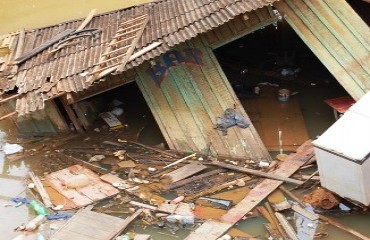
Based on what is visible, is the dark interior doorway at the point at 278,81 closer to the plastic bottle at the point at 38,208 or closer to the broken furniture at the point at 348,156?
the broken furniture at the point at 348,156

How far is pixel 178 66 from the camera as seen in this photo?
34.5ft

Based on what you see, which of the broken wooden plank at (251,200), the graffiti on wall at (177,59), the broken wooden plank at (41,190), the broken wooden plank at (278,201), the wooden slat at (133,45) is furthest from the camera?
the graffiti on wall at (177,59)

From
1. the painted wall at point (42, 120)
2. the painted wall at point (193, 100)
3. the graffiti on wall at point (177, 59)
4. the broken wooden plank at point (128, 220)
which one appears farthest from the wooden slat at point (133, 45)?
the broken wooden plank at point (128, 220)

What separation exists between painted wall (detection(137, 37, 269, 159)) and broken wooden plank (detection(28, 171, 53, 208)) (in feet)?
8.30

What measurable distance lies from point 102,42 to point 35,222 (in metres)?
4.18

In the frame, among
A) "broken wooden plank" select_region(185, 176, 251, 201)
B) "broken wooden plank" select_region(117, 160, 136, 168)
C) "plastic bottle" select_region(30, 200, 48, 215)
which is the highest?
"plastic bottle" select_region(30, 200, 48, 215)

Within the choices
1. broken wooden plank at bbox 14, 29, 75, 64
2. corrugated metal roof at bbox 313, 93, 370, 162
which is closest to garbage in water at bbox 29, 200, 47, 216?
broken wooden plank at bbox 14, 29, 75, 64

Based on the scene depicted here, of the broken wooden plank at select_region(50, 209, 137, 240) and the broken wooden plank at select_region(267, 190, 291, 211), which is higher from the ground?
the broken wooden plank at select_region(50, 209, 137, 240)

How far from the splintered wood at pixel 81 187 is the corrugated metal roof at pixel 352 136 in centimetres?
377

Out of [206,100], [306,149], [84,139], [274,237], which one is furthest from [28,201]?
[306,149]

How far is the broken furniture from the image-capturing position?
746cm

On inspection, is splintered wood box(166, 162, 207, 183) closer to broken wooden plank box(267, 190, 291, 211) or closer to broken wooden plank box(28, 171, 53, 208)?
broken wooden plank box(267, 190, 291, 211)

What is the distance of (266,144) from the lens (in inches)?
406

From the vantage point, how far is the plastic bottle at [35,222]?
860 centimetres
